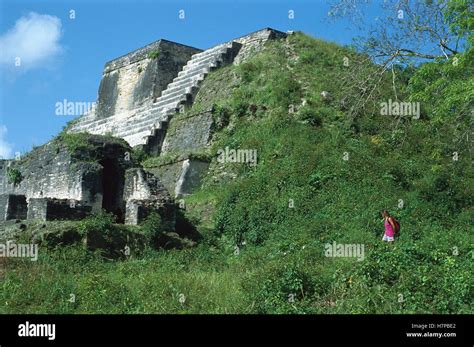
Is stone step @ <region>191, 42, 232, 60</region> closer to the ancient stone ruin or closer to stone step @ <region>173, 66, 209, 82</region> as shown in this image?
the ancient stone ruin

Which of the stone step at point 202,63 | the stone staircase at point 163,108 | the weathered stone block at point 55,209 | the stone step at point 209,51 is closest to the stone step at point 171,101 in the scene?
the stone staircase at point 163,108

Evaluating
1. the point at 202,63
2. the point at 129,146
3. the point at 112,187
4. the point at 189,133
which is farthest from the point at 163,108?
the point at 112,187

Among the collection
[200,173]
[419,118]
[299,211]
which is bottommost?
[299,211]

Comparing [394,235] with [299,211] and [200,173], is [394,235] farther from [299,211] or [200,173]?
[200,173]

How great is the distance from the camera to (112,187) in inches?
701

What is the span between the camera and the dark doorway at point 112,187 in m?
17.6

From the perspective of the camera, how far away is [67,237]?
1330cm

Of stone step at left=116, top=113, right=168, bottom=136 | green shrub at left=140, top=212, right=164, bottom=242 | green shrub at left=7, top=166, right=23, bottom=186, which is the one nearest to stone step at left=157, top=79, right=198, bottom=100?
stone step at left=116, top=113, right=168, bottom=136

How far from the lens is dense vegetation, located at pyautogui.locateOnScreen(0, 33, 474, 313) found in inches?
383

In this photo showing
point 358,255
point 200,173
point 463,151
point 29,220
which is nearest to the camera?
point 358,255

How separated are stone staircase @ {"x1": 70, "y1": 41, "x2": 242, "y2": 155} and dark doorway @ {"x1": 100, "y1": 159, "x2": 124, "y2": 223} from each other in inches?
183
